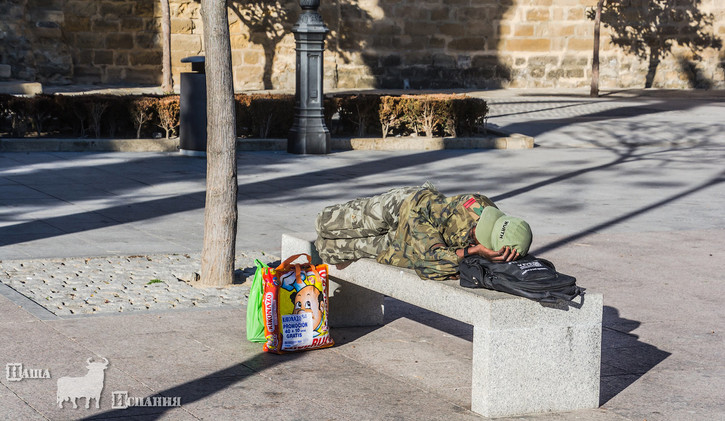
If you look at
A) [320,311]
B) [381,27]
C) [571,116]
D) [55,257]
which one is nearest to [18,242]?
[55,257]

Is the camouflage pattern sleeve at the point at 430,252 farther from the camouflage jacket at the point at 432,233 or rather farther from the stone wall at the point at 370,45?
the stone wall at the point at 370,45

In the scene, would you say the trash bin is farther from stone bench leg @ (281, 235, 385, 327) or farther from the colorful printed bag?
the colorful printed bag

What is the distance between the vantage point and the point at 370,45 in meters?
26.2

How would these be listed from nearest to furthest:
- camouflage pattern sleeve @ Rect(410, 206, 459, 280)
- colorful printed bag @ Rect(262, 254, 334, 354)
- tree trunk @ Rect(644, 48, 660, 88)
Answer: camouflage pattern sleeve @ Rect(410, 206, 459, 280) → colorful printed bag @ Rect(262, 254, 334, 354) → tree trunk @ Rect(644, 48, 660, 88)

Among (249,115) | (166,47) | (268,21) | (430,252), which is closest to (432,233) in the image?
(430,252)

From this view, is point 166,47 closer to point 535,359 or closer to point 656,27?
point 656,27

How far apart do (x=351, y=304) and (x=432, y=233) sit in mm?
1229

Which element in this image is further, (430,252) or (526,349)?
(430,252)

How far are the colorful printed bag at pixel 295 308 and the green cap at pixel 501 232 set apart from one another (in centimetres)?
115

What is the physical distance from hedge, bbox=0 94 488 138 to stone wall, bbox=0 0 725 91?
748cm

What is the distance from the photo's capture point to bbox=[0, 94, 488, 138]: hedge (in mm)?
15242

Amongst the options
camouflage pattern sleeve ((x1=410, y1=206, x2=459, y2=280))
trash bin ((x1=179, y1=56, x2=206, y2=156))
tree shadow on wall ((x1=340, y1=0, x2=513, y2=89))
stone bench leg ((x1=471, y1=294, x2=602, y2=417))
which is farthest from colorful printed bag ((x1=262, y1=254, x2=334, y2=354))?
tree shadow on wall ((x1=340, y1=0, x2=513, y2=89))

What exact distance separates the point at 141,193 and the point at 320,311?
19.4 feet

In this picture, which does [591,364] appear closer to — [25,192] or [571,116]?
[25,192]
